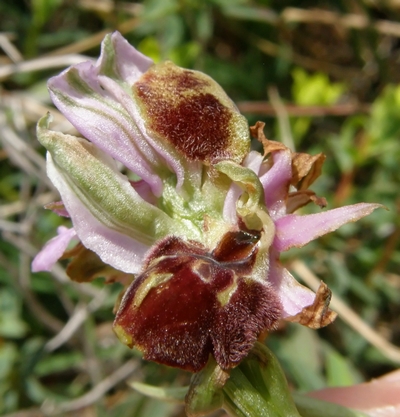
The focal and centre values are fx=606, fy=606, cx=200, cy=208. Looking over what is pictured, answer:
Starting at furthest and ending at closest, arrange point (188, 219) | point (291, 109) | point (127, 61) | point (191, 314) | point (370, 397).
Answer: point (291, 109), point (370, 397), point (127, 61), point (188, 219), point (191, 314)

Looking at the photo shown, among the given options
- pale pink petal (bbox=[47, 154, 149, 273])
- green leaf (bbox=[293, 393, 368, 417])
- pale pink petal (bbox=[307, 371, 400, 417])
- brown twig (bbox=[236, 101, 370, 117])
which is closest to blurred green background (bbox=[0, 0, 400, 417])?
brown twig (bbox=[236, 101, 370, 117])

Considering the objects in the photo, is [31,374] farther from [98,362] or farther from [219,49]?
[219,49]

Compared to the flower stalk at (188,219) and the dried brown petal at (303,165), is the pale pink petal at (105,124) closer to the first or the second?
the flower stalk at (188,219)

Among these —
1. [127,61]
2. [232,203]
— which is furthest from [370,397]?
[127,61]

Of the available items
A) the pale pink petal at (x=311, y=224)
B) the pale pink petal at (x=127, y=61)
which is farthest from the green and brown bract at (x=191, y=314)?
the pale pink petal at (x=127, y=61)

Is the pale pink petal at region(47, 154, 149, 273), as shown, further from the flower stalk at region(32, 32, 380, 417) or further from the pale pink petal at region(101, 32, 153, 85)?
the pale pink petal at region(101, 32, 153, 85)

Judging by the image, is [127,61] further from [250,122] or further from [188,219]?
[250,122]

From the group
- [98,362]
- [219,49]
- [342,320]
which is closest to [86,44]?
[219,49]
